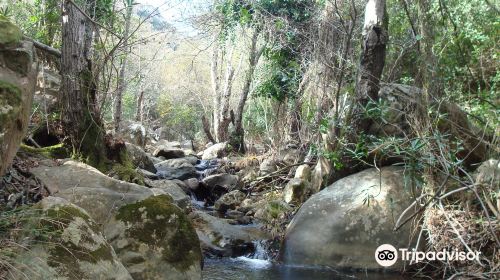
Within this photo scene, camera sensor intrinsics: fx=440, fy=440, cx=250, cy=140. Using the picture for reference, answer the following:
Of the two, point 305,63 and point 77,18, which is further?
point 305,63

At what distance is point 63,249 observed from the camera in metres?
2.67

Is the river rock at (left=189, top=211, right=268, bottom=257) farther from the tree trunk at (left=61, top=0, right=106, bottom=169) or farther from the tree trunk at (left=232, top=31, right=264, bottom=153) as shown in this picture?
the tree trunk at (left=232, top=31, right=264, bottom=153)

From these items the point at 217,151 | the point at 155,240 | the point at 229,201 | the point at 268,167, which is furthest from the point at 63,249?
the point at 217,151

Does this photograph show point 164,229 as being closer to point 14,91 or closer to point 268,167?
point 14,91

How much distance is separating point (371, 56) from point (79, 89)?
13.0ft

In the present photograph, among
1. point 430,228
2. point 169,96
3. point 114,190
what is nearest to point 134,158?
point 114,190

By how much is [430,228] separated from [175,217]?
2.69 m

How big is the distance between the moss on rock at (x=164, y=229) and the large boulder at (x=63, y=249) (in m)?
0.76

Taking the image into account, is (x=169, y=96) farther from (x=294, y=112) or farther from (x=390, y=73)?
(x=390, y=73)

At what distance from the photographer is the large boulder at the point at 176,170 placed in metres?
10.6

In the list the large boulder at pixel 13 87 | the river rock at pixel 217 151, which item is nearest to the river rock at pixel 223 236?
the large boulder at pixel 13 87

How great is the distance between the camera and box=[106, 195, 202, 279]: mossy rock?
3644 mm

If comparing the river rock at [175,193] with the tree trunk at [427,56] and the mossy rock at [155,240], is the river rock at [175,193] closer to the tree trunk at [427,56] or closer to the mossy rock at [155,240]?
the mossy rock at [155,240]

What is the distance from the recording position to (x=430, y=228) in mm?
4672
